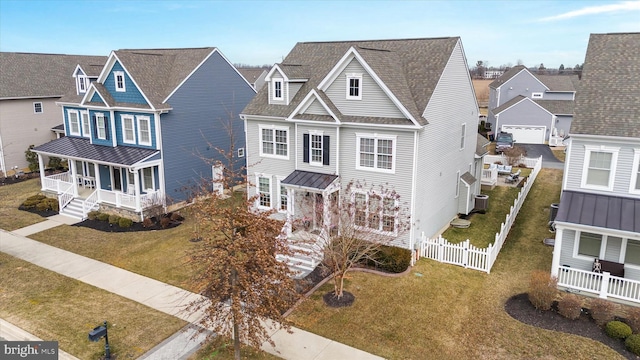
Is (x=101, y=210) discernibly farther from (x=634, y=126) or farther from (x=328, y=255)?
(x=634, y=126)

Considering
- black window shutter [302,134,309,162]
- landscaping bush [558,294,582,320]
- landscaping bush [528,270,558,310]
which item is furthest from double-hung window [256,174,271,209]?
landscaping bush [558,294,582,320]

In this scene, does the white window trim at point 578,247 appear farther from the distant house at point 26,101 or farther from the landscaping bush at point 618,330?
the distant house at point 26,101

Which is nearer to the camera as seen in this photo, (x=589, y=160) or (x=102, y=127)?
(x=589, y=160)

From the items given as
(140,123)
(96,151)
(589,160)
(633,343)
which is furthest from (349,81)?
(96,151)

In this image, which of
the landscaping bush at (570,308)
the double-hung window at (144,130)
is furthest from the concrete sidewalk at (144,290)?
the landscaping bush at (570,308)

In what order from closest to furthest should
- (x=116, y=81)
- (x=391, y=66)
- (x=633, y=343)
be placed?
(x=633, y=343), (x=391, y=66), (x=116, y=81)

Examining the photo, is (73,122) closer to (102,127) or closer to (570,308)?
(102,127)

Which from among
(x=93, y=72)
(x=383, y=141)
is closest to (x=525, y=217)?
(x=383, y=141)

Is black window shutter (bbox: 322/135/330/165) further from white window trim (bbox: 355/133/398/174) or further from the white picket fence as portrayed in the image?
the white picket fence
